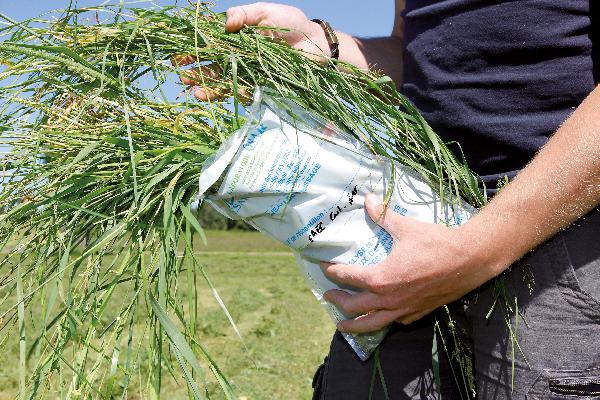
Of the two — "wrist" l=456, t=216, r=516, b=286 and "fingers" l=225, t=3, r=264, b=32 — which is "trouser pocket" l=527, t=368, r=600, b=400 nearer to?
"wrist" l=456, t=216, r=516, b=286

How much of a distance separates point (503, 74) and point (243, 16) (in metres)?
0.59

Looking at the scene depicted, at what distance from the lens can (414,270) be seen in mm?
1411

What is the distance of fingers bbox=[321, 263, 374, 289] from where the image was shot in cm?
145

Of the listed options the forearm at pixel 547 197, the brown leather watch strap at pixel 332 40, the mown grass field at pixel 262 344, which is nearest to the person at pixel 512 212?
the forearm at pixel 547 197

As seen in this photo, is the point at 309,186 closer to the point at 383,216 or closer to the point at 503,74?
the point at 383,216

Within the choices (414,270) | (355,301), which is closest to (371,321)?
(355,301)

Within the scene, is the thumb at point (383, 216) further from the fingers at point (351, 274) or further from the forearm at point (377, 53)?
the forearm at point (377, 53)

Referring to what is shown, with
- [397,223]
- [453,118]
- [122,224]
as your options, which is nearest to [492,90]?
[453,118]

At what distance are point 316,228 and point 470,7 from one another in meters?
0.57

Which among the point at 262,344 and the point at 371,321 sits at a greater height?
the point at 371,321

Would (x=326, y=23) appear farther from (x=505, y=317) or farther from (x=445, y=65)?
(x=505, y=317)

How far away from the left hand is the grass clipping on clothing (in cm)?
14

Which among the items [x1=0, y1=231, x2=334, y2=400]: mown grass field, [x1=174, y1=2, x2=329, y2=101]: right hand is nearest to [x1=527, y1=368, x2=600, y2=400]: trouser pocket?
[x1=0, y1=231, x2=334, y2=400]: mown grass field

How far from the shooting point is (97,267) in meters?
1.40
